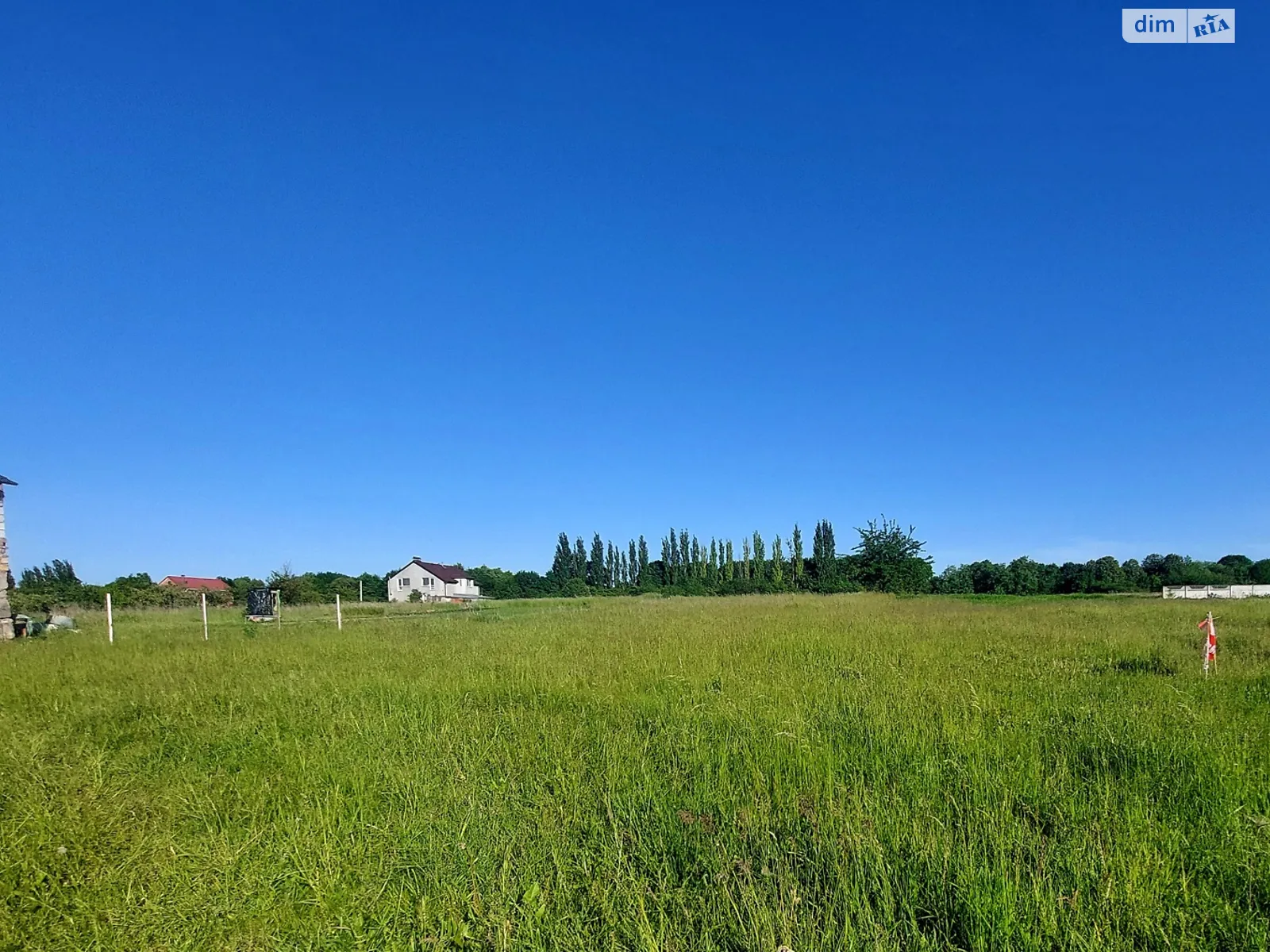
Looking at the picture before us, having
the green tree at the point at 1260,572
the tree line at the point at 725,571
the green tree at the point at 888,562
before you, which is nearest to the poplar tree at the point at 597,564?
the tree line at the point at 725,571

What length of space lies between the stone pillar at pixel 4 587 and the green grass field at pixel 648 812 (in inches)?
617

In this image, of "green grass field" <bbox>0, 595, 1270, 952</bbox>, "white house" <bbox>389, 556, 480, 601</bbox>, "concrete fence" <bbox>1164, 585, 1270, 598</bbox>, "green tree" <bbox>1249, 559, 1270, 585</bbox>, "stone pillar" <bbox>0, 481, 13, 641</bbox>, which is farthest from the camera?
"white house" <bbox>389, 556, 480, 601</bbox>

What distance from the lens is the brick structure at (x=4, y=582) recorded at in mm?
19250

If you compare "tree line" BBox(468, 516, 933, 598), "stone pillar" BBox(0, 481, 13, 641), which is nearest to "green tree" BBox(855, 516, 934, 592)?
"tree line" BBox(468, 516, 933, 598)

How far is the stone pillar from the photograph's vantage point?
19.2 metres

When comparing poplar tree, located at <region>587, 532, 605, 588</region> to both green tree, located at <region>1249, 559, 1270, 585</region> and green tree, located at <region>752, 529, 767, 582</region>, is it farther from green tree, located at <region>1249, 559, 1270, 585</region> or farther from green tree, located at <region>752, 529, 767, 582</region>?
green tree, located at <region>1249, 559, 1270, 585</region>

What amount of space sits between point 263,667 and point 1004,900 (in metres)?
10.3

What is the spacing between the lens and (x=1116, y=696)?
21.9ft

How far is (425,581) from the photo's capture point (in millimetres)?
74188

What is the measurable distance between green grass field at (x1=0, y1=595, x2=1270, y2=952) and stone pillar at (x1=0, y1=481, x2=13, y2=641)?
1567 cm

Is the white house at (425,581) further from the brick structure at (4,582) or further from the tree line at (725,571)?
the brick structure at (4,582)

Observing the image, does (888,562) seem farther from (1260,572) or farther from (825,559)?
(1260,572)

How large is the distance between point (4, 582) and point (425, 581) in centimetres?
5533

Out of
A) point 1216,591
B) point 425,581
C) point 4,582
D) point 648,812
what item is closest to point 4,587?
point 4,582
